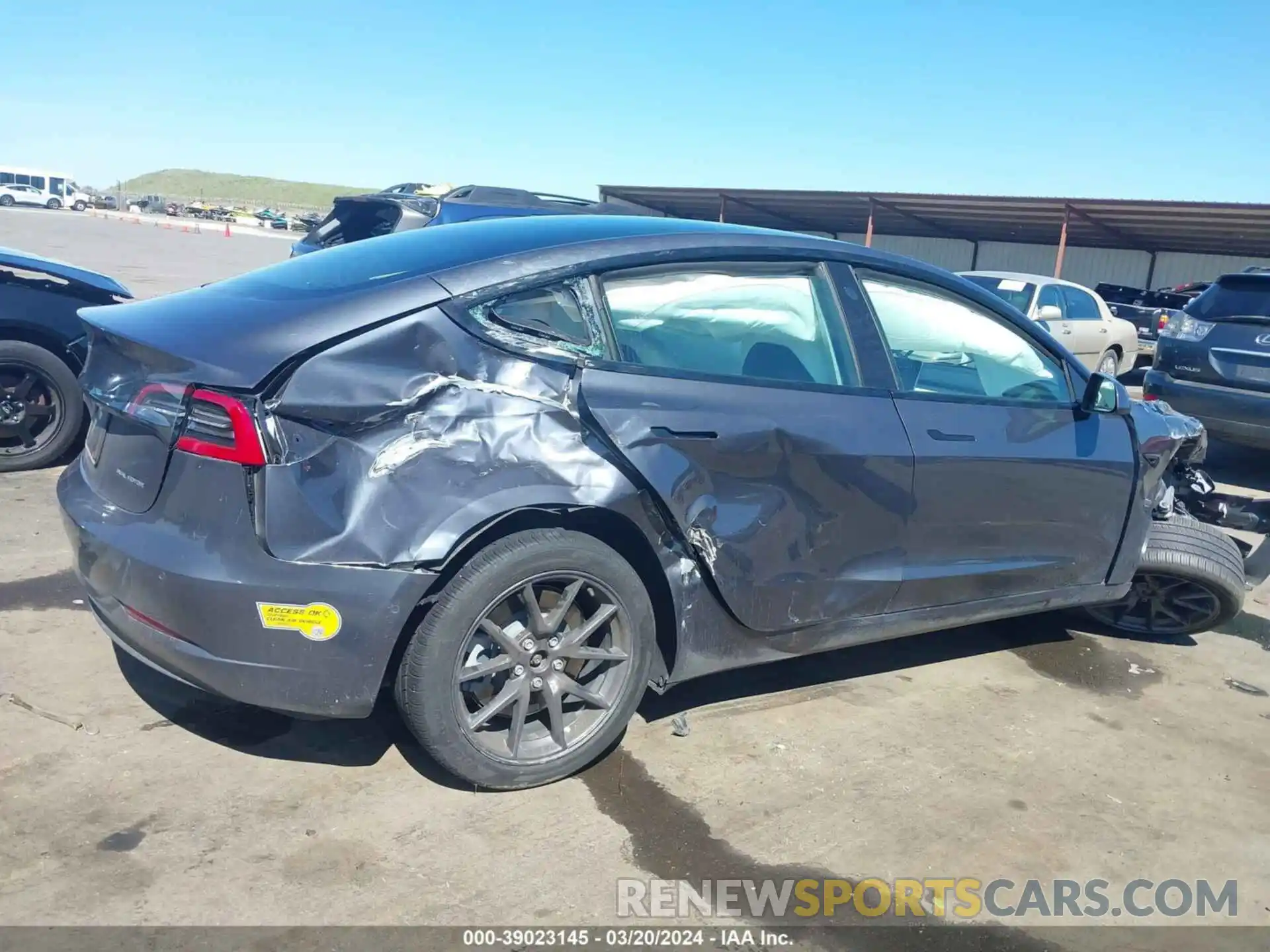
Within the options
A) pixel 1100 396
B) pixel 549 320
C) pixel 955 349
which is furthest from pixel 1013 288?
pixel 549 320

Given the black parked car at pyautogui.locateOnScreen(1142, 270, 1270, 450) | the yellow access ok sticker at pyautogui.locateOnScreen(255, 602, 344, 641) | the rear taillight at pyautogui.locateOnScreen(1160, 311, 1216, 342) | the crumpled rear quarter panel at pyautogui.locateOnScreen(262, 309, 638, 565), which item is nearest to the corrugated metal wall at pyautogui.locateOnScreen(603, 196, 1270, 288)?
the rear taillight at pyautogui.locateOnScreen(1160, 311, 1216, 342)

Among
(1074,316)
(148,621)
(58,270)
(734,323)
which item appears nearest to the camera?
(148,621)

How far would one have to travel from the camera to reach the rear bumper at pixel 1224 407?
7.30 m

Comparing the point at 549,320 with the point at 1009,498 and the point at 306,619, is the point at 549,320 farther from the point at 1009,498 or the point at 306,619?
the point at 1009,498

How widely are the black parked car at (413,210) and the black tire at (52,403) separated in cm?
302

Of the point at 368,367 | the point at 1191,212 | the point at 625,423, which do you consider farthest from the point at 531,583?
the point at 1191,212

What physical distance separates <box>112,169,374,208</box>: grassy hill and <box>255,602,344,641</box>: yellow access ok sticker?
436 ft

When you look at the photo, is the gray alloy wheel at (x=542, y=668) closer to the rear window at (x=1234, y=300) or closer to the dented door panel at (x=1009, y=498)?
the dented door panel at (x=1009, y=498)

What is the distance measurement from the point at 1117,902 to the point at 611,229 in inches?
99.6

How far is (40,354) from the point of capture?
5.74m

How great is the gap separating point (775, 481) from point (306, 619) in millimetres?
1483

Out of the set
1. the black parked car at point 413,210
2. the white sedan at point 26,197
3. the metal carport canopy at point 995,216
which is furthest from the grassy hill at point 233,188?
the black parked car at point 413,210

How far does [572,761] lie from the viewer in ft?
10.2

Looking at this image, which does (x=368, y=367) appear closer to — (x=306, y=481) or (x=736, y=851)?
(x=306, y=481)
